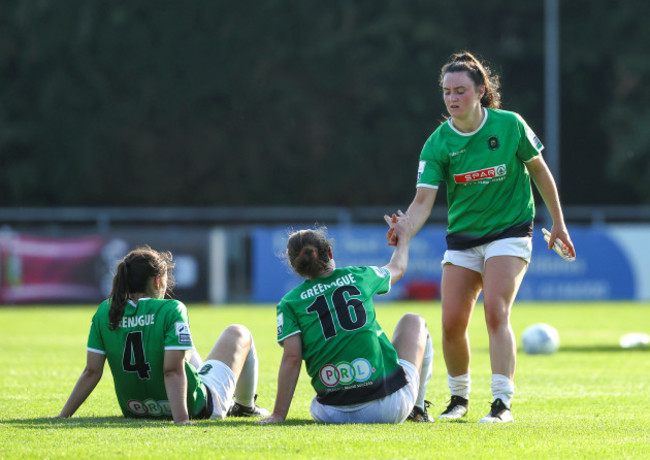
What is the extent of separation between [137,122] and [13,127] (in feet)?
12.6

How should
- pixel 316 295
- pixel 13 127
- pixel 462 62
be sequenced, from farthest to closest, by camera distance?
pixel 13 127, pixel 462 62, pixel 316 295

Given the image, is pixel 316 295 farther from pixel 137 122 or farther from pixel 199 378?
pixel 137 122

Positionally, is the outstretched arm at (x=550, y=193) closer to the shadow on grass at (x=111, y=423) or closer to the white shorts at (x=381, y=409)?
the white shorts at (x=381, y=409)

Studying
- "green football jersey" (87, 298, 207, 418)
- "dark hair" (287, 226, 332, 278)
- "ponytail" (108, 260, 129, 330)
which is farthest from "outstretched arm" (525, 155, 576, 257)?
"ponytail" (108, 260, 129, 330)

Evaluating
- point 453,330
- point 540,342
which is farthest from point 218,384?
point 540,342

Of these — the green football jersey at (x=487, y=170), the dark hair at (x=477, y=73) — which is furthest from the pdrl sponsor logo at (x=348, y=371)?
the dark hair at (x=477, y=73)

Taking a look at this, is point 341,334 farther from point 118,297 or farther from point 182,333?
point 118,297

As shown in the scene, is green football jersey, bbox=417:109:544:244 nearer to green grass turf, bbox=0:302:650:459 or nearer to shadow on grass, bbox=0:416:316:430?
green grass turf, bbox=0:302:650:459

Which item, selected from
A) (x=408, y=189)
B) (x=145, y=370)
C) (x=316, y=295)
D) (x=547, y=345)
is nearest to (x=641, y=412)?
(x=316, y=295)

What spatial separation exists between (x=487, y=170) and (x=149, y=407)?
2539 millimetres

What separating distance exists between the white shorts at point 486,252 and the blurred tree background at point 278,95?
94.8 feet

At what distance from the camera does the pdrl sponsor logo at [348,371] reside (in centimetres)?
633

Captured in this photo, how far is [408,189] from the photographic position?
1431 inches

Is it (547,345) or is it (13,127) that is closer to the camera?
(547,345)
